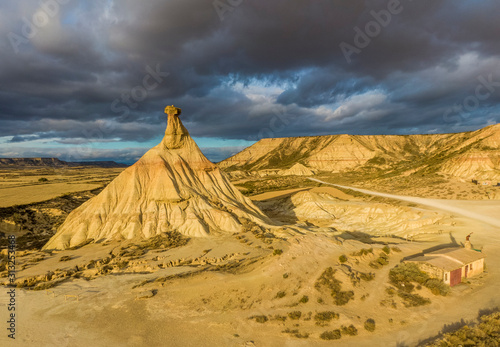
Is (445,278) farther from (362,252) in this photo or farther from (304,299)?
(304,299)

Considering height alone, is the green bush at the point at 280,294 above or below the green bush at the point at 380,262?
below

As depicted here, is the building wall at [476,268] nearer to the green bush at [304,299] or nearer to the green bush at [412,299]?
the green bush at [412,299]

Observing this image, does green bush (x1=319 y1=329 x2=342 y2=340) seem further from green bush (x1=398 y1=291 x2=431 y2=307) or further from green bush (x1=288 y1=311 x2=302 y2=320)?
green bush (x1=398 y1=291 x2=431 y2=307)

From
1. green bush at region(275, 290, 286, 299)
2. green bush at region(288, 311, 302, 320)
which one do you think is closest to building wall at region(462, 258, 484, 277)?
green bush at region(288, 311, 302, 320)

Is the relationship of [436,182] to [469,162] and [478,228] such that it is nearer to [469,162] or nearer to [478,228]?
[469,162]

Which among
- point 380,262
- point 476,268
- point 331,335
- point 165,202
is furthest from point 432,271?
point 165,202

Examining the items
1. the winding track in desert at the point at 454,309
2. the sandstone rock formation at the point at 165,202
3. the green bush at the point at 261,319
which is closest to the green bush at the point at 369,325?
the winding track in desert at the point at 454,309
